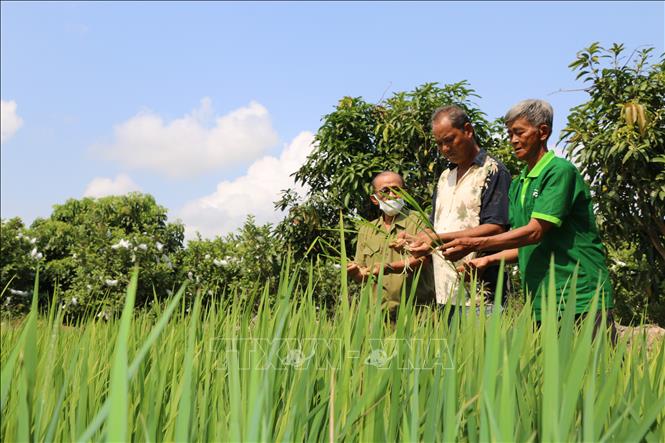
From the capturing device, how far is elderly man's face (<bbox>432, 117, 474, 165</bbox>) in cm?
262

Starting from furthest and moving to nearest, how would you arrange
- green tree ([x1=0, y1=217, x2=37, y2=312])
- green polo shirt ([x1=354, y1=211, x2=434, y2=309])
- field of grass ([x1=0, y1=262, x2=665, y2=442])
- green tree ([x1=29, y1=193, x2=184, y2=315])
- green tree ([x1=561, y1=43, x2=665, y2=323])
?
green tree ([x1=0, y1=217, x2=37, y2=312])
green tree ([x1=29, y1=193, x2=184, y2=315])
green tree ([x1=561, y1=43, x2=665, y2=323])
green polo shirt ([x1=354, y1=211, x2=434, y2=309])
field of grass ([x1=0, y1=262, x2=665, y2=442])

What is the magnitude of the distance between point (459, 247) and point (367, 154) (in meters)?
4.50

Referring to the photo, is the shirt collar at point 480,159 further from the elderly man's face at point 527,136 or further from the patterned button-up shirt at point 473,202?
the elderly man's face at point 527,136

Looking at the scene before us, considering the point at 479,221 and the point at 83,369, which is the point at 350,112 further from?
the point at 83,369

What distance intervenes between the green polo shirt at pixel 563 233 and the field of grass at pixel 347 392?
81cm

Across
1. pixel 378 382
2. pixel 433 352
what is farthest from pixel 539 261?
pixel 378 382

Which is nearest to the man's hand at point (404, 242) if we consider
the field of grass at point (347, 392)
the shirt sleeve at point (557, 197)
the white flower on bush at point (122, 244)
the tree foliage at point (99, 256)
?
the shirt sleeve at point (557, 197)

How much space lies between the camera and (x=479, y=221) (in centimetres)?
264

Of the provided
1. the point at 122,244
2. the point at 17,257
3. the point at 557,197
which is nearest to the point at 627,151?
the point at 557,197

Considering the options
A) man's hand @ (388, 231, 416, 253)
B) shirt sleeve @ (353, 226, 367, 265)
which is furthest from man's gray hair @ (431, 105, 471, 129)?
shirt sleeve @ (353, 226, 367, 265)

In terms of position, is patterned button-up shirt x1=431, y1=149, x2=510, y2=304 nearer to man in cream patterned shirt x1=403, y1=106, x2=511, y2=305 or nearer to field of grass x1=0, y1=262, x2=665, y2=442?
man in cream patterned shirt x1=403, y1=106, x2=511, y2=305

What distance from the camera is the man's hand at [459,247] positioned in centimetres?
215

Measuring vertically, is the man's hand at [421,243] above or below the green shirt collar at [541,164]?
below

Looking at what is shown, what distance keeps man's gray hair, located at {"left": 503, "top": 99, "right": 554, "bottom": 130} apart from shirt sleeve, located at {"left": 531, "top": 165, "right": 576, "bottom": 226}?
0.67ft
